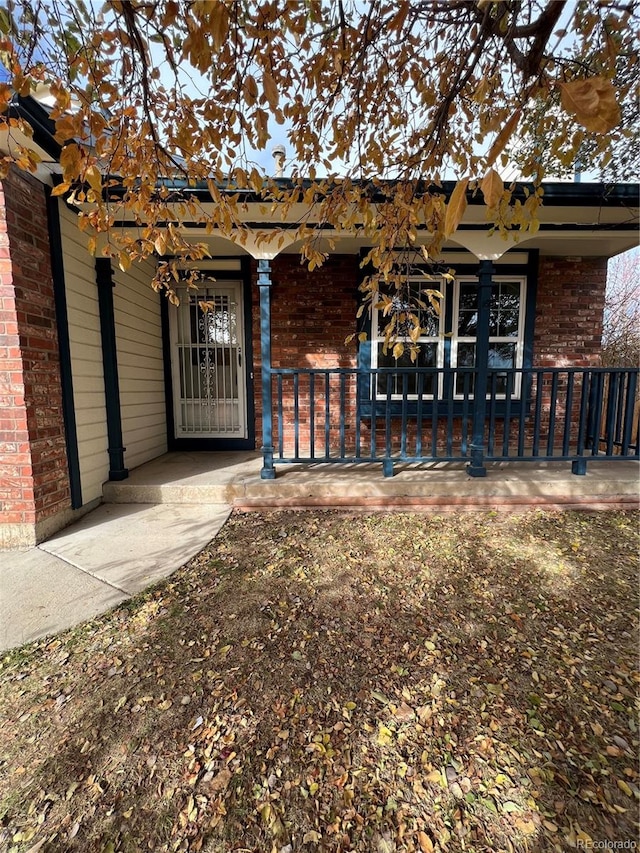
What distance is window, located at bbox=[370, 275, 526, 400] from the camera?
4902mm

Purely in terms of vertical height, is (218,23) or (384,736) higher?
(218,23)

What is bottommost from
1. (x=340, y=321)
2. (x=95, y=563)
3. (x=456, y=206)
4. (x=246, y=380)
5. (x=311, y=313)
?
(x=95, y=563)

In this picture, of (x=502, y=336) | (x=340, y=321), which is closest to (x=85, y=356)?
(x=340, y=321)

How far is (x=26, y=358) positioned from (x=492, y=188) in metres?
3.19

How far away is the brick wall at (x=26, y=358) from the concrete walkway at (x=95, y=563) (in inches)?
14.0

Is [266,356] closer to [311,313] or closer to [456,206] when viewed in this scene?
[311,313]

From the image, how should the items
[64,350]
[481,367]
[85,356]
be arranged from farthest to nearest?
[481,367] → [85,356] → [64,350]

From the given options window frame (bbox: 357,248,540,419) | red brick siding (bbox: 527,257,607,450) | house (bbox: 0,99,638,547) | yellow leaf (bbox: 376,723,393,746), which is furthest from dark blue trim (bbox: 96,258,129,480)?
red brick siding (bbox: 527,257,607,450)

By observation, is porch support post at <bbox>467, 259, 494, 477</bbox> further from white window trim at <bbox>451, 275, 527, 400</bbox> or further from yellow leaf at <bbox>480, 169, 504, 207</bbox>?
yellow leaf at <bbox>480, 169, 504, 207</bbox>

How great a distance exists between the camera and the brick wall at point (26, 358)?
2.74 meters

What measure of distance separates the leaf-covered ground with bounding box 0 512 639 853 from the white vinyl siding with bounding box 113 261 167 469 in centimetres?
233

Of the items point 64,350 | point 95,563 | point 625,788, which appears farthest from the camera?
point 64,350

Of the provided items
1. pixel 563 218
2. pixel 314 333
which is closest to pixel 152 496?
pixel 314 333

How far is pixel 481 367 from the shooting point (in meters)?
3.91
